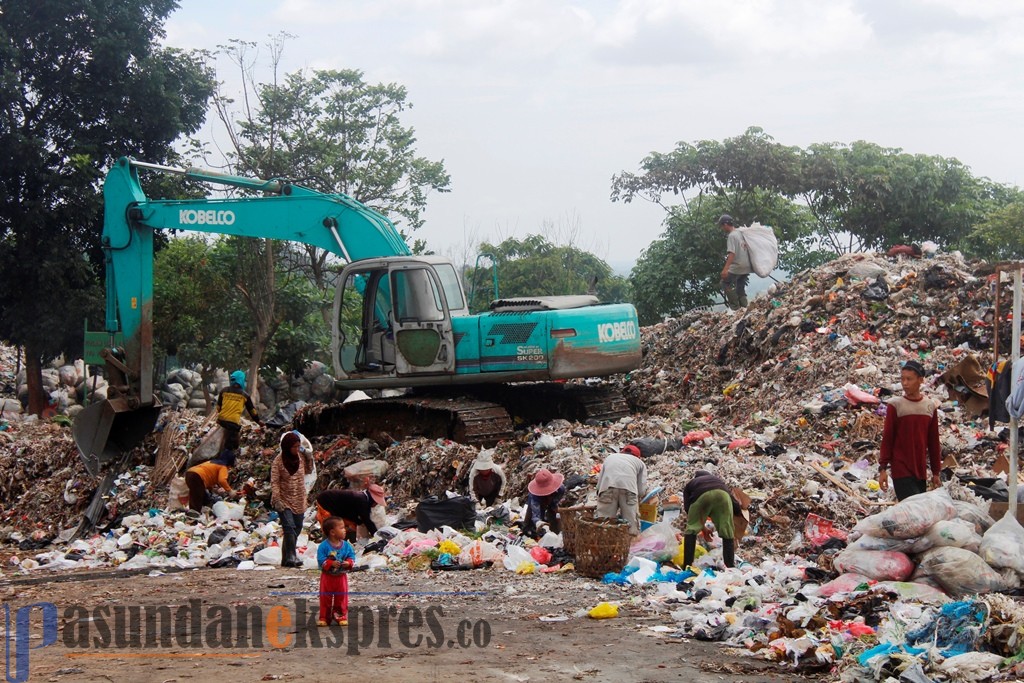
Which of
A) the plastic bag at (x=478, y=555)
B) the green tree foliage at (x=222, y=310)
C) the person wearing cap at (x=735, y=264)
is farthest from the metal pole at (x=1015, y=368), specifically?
the green tree foliage at (x=222, y=310)

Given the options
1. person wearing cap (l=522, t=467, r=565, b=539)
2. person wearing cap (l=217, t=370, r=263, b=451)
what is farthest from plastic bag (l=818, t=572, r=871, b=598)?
person wearing cap (l=217, t=370, r=263, b=451)

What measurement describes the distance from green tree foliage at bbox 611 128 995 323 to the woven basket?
16.4 meters

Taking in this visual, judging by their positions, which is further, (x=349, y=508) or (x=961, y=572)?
(x=349, y=508)

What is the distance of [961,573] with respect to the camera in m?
6.92

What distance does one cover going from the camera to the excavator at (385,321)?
1246 cm

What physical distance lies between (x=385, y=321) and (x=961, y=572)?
744 centimetres

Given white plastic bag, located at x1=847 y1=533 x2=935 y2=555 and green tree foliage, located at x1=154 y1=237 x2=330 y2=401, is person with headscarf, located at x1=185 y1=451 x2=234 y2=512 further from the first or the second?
green tree foliage, located at x1=154 y1=237 x2=330 y2=401

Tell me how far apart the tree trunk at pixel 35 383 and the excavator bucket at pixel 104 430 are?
899 cm

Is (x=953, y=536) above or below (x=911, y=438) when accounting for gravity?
below

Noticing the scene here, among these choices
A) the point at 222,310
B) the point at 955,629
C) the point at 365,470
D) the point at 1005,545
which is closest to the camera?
the point at 955,629

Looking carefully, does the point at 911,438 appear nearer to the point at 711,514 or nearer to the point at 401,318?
the point at 711,514

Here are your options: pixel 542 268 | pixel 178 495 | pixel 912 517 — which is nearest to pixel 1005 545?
pixel 912 517

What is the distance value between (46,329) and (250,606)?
13665 millimetres

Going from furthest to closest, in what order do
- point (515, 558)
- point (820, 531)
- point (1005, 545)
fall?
1. point (515, 558)
2. point (820, 531)
3. point (1005, 545)
